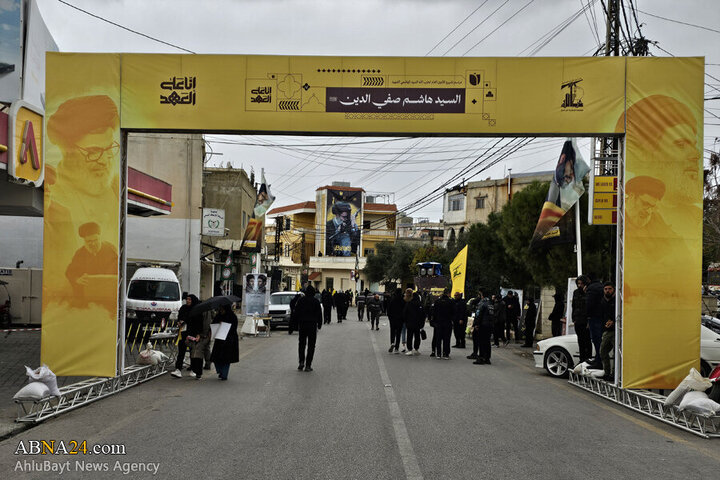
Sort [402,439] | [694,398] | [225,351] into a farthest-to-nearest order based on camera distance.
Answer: [225,351] < [694,398] < [402,439]

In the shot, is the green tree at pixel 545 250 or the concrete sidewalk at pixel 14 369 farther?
the green tree at pixel 545 250

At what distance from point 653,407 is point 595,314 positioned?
7.85 ft

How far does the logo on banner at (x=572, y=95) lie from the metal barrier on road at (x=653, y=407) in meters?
4.82

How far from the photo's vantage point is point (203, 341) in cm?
1309

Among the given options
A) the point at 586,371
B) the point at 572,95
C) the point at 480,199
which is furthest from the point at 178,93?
the point at 480,199

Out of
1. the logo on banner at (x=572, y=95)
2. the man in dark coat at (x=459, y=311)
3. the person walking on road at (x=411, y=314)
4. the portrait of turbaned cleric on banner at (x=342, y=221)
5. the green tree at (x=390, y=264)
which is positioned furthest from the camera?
the portrait of turbaned cleric on banner at (x=342, y=221)

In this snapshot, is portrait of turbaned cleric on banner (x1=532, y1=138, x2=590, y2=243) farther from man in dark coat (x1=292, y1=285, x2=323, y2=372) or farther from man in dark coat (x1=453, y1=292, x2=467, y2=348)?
man in dark coat (x1=292, y1=285, x2=323, y2=372)

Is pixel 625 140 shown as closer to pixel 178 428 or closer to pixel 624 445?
pixel 624 445

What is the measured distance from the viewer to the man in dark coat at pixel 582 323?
13.5m

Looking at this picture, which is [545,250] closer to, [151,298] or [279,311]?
[279,311]

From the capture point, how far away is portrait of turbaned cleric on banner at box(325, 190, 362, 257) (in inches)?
3388

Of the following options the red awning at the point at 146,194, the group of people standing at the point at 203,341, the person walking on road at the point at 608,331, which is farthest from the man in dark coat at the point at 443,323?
the red awning at the point at 146,194

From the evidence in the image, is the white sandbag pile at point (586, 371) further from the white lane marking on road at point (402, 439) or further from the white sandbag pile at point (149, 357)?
the white sandbag pile at point (149, 357)

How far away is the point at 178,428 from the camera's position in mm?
7973
